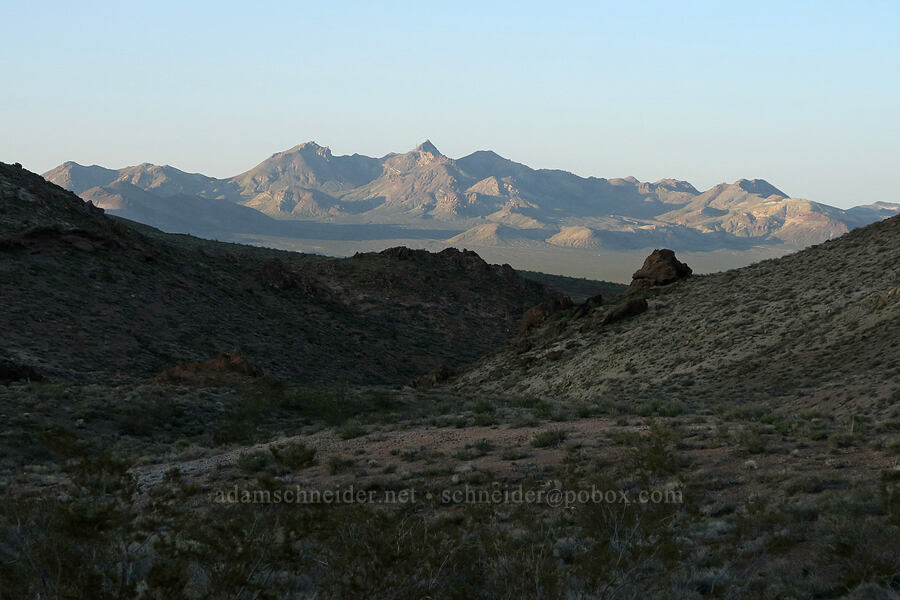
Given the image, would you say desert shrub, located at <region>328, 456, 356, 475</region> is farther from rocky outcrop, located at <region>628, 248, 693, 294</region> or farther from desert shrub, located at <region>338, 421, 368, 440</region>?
rocky outcrop, located at <region>628, 248, 693, 294</region>

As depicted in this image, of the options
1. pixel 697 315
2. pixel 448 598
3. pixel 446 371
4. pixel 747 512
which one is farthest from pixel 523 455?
pixel 446 371

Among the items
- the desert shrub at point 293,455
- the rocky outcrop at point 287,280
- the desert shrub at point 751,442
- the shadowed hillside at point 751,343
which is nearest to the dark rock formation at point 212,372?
the shadowed hillside at point 751,343

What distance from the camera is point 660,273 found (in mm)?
52344

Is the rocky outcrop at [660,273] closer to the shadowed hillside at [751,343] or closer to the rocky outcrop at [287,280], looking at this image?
the shadowed hillside at [751,343]

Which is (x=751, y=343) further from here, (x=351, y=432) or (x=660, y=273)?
(x=351, y=432)

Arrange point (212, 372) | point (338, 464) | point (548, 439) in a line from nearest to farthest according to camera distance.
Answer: point (338, 464), point (548, 439), point (212, 372)

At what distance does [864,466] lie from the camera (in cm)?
1367

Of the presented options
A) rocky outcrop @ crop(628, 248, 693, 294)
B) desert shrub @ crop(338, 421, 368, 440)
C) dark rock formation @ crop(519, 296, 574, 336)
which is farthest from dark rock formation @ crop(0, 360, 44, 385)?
rocky outcrop @ crop(628, 248, 693, 294)

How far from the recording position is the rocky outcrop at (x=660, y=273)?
51.7m

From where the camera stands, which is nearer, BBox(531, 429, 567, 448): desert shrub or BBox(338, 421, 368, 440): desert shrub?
BBox(531, 429, 567, 448): desert shrub

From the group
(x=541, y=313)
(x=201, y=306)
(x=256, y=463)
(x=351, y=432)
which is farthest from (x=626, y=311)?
(x=256, y=463)

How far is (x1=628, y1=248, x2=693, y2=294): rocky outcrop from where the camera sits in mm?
51719

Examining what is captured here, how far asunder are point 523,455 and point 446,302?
6189 centimetres

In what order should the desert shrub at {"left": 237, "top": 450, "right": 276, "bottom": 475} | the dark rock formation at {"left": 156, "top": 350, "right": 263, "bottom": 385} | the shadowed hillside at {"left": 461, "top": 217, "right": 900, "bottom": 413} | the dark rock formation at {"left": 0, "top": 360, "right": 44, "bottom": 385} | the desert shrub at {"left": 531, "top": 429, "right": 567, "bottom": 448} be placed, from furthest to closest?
the dark rock formation at {"left": 156, "top": 350, "right": 263, "bottom": 385} < the dark rock formation at {"left": 0, "top": 360, "right": 44, "bottom": 385} < the shadowed hillside at {"left": 461, "top": 217, "right": 900, "bottom": 413} < the desert shrub at {"left": 531, "top": 429, "right": 567, "bottom": 448} < the desert shrub at {"left": 237, "top": 450, "right": 276, "bottom": 475}
